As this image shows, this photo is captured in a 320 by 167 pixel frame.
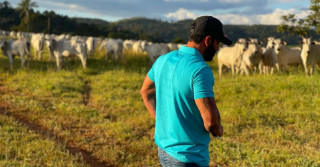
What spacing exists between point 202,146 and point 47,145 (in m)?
3.93

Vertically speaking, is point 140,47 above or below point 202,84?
above

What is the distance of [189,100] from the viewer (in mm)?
2061

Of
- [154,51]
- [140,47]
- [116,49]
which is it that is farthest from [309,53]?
[140,47]

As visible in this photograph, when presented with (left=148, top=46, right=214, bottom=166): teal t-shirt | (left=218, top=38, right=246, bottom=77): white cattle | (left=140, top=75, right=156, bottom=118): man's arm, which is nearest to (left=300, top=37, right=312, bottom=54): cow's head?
(left=218, top=38, right=246, bottom=77): white cattle

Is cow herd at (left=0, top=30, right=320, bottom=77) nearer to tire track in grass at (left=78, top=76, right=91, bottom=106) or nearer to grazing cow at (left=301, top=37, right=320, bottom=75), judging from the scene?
grazing cow at (left=301, top=37, right=320, bottom=75)

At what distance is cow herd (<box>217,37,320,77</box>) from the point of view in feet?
44.0

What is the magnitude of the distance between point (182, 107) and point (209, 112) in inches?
9.2

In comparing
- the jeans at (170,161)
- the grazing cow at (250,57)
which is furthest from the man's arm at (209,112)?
the grazing cow at (250,57)

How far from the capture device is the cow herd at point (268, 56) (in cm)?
1342

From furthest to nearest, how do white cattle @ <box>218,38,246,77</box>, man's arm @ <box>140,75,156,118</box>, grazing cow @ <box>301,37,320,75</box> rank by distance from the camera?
1. white cattle @ <box>218,38,246,77</box>
2. grazing cow @ <box>301,37,320,75</box>
3. man's arm @ <box>140,75,156,118</box>

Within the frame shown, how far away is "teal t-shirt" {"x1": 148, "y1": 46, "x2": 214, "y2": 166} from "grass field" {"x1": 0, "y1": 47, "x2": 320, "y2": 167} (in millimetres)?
2931

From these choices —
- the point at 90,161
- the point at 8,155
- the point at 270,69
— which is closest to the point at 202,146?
the point at 90,161

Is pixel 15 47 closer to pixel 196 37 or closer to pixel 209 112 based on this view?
pixel 196 37

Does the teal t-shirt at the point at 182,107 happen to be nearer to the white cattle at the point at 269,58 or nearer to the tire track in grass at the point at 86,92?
the tire track in grass at the point at 86,92
